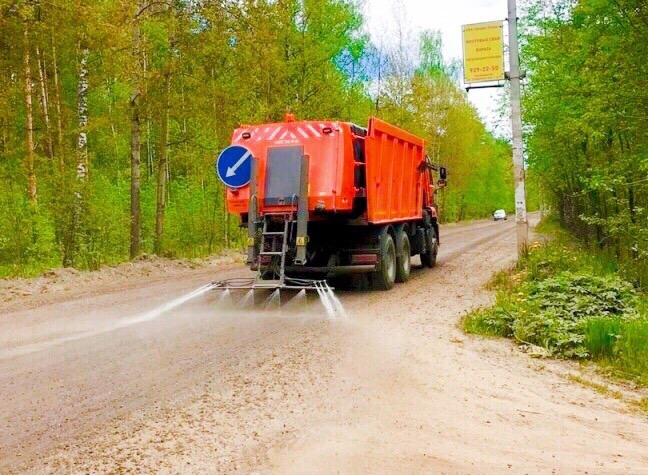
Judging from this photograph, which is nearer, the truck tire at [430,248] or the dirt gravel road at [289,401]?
the dirt gravel road at [289,401]

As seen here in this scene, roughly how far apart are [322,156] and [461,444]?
679 cm

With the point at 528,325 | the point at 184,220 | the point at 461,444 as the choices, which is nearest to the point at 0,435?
the point at 461,444

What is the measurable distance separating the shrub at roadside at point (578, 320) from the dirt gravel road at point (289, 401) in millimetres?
413

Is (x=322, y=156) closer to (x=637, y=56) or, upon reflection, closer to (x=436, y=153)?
(x=637, y=56)

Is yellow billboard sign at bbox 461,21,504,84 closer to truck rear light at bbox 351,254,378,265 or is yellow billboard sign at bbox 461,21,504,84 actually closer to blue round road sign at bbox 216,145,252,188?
truck rear light at bbox 351,254,378,265

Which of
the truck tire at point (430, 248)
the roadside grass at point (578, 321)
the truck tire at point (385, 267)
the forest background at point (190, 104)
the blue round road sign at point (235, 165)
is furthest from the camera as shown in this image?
the truck tire at point (430, 248)

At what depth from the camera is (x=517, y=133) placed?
13.0m

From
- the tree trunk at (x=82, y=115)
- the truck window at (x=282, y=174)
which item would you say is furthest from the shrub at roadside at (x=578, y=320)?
the tree trunk at (x=82, y=115)

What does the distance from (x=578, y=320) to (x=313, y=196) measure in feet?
14.6

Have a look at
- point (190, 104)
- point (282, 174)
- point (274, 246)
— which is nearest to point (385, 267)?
point (274, 246)

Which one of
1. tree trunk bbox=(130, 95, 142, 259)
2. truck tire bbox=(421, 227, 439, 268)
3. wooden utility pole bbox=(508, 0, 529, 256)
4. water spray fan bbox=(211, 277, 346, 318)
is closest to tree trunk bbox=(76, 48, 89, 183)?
tree trunk bbox=(130, 95, 142, 259)

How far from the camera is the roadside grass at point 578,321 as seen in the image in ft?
20.8

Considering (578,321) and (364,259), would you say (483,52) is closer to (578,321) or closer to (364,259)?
(364,259)

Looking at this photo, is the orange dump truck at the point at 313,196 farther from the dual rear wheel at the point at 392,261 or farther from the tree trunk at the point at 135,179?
the tree trunk at the point at 135,179
